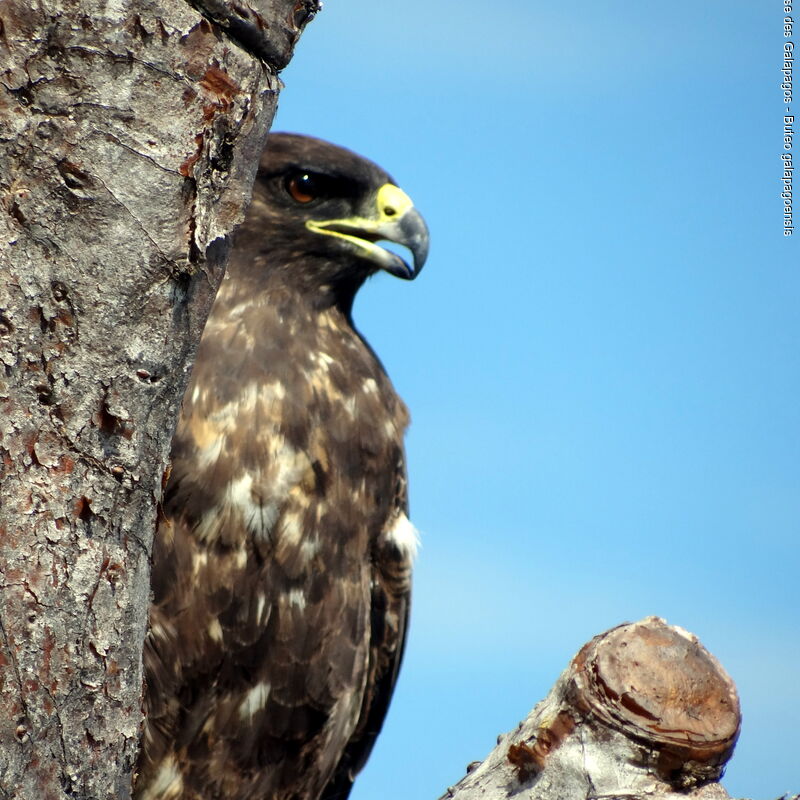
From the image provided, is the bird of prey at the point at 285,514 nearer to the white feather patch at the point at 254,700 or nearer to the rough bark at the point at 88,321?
the white feather patch at the point at 254,700

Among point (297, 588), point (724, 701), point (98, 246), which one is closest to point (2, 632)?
point (98, 246)

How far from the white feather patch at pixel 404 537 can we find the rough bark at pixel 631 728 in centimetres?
187

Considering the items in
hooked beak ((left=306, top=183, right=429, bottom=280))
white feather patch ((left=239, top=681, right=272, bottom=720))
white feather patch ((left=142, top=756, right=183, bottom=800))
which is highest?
hooked beak ((left=306, top=183, right=429, bottom=280))

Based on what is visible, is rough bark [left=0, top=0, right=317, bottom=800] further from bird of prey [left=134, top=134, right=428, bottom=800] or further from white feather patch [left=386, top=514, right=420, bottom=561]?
white feather patch [left=386, top=514, right=420, bottom=561]

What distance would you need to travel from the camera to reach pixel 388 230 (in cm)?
566

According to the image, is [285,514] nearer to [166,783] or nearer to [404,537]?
[404,537]

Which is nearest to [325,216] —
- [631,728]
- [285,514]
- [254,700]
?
[285,514]

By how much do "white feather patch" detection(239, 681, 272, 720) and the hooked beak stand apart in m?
1.93

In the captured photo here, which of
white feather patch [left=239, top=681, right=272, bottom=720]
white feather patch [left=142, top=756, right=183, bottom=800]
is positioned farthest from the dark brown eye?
white feather patch [left=142, top=756, right=183, bottom=800]

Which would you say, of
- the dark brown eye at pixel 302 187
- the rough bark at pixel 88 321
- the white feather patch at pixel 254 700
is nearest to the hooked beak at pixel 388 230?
the dark brown eye at pixel 302 187

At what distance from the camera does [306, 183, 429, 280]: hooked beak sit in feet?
18.4

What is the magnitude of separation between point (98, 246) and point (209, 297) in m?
0.31

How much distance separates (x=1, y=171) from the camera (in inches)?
109

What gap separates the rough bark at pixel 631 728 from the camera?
3.54m
